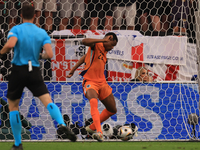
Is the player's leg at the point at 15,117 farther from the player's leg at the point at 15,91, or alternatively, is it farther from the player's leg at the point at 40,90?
the player's leg at the point at 40,90

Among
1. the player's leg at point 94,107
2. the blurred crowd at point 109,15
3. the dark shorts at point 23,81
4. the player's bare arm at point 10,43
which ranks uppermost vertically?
the blurred crowd at point 109,15

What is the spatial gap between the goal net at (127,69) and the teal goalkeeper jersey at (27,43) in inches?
69.1

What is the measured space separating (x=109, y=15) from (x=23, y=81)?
3498 millimetres

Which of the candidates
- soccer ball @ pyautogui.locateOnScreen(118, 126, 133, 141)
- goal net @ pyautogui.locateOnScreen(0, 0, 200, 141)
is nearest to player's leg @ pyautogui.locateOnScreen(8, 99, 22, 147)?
goal net @ pyautogui.locateOnScreen(0, 0, 200, 141)

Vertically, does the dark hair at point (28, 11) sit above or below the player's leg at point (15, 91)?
above

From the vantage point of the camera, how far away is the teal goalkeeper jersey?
8.57ft

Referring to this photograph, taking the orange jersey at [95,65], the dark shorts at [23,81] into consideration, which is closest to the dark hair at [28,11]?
the dark shorts at [23,81]

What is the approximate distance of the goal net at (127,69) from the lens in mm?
4414

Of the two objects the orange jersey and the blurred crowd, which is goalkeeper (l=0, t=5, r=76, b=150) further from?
the blurred crowd

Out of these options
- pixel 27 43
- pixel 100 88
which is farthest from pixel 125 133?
pixel 27 43

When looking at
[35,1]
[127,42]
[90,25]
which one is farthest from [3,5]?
[127,42]

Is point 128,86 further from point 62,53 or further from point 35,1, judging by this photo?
point 35,1

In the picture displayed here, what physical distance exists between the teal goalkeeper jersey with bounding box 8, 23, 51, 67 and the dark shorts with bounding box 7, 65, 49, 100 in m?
0.06

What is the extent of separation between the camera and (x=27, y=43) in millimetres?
2617
